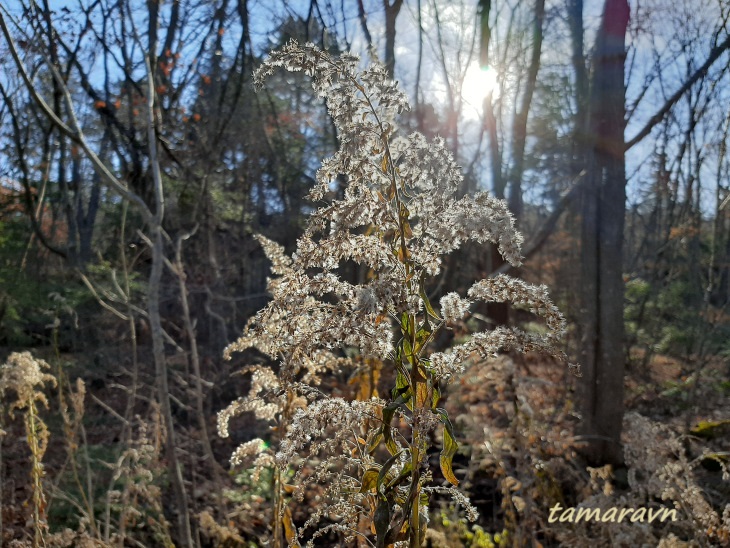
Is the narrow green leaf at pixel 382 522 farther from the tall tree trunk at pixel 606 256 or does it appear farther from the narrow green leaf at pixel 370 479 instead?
the tall tree trunk at pixel 606 256

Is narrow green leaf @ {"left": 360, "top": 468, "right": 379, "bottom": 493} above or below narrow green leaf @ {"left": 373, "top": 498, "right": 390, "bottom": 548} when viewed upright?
above

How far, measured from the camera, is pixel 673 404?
831 cm

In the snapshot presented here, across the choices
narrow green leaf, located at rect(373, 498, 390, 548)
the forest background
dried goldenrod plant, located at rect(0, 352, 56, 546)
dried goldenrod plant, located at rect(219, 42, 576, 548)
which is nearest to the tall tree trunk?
the forest background

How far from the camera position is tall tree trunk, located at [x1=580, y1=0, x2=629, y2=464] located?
5410 mm

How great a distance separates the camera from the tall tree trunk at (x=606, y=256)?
5.41 metres

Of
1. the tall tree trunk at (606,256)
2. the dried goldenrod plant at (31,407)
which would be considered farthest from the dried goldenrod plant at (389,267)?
the tall tree trunk at (606,256)

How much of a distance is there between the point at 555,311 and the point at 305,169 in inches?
435

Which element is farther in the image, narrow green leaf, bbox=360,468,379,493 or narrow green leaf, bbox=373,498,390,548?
narrow green leaf, bbox=360,468,379,493

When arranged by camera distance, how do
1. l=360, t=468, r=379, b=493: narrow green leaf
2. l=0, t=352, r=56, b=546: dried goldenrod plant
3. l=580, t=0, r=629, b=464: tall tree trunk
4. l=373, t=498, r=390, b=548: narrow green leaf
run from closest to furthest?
l=373, t=498, r=390, b=548: narrow green leaf
l=360, t=468, r=379, b=493: narrow green leaf
l=0, t=352, r=56, b=546: dried goldenrod plant
l=580, t=0, r=629, b=464: tall tree trunk

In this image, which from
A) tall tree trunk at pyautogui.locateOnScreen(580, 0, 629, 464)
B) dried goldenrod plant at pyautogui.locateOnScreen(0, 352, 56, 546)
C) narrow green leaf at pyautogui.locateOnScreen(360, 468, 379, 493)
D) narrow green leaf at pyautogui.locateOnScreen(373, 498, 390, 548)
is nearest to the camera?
narrow green leaf at pyautogui.locateOnScreen(373, 498, 390, 548)

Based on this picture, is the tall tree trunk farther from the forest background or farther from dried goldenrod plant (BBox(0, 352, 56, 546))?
dried goldenrod plant (BBox(0, 352, 56, 546))

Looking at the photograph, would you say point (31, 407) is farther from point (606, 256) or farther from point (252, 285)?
point (252, 285)

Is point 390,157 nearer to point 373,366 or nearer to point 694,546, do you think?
point 373,366

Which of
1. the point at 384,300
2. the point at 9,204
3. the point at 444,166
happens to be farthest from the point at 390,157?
the point at 9,204
